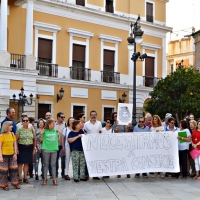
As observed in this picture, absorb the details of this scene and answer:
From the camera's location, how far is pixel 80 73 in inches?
1040

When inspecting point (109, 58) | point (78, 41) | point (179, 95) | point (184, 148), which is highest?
point (78, 41)

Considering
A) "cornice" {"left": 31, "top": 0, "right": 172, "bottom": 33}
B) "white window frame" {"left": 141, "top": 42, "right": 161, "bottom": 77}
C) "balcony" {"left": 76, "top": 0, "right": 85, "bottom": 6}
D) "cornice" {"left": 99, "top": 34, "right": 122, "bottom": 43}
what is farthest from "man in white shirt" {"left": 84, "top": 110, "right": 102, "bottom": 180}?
"white window frame" {"left": 141, "top": 42, "right": 161, "bottom": 77}

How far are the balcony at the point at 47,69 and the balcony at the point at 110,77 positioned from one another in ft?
12.3

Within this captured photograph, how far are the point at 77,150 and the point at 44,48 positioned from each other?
14.9 metres

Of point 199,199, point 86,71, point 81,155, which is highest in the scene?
point 86,71

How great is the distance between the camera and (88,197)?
8.83 metres

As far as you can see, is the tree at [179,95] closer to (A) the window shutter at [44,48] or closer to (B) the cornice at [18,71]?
(A) the window shutter at [44,48]

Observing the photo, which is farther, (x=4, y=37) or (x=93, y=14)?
(x=93, y=14)

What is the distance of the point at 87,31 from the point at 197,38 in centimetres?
1536

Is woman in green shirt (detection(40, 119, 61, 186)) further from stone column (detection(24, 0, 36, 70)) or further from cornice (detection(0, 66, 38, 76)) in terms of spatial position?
stone column (detection(24, 0, 36, 70))

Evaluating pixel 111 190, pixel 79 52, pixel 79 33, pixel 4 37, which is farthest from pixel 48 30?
pixel 111 190

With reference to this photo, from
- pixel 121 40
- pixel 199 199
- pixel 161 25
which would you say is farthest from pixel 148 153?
pixel 161 25

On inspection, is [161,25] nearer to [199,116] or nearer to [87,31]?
[87,31]

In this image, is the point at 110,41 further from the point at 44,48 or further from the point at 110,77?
the point at 44,48
